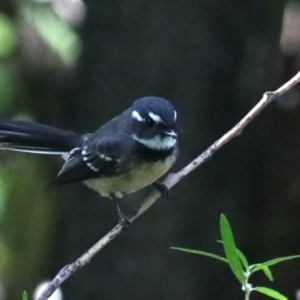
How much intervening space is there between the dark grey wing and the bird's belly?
0.12 feet

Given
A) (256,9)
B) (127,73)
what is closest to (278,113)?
(256,9)

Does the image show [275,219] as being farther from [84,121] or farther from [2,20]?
[2,20]

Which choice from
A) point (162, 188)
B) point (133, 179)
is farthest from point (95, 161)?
point (162, 188)

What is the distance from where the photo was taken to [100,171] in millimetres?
2834

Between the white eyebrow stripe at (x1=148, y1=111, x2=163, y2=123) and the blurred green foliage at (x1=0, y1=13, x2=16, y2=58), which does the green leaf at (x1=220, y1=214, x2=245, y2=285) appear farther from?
the blurred green foliage at (x1=0, y1=13, x2=16, y2=58)

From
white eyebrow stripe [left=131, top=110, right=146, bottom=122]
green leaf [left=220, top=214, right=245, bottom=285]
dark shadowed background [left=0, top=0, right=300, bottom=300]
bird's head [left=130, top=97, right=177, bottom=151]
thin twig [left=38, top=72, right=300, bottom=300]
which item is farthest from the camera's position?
dark shadowed background [left=0, top=0, right=300, bottom=300]

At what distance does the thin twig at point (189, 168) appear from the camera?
1.48 m

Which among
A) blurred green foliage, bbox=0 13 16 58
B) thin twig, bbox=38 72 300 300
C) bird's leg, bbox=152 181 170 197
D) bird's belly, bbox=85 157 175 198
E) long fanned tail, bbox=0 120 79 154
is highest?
blurred green foliage, bbox=0 13 16 58

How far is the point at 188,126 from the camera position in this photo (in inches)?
134

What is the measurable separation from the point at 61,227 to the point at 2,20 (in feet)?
4.90

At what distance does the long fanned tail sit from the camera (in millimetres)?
2748

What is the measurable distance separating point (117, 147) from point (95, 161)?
0.42 ft

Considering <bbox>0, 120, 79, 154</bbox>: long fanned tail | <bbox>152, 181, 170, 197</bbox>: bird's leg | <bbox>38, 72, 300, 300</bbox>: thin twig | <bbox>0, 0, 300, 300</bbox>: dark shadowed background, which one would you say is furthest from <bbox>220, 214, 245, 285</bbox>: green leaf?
<bbox>0, 0, 300, 300</bbox>: dark shadowed background

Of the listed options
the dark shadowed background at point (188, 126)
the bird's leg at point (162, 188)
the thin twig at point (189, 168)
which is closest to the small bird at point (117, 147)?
the bird's leg at point (162, 188)
